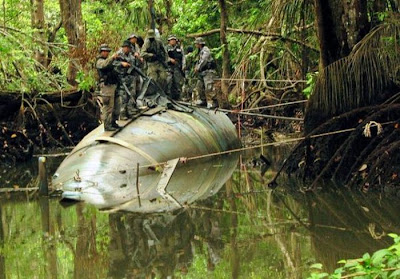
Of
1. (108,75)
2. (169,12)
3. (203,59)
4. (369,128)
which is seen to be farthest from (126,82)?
(169,12)

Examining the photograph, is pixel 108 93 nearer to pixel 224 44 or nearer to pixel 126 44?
pixel 126 44

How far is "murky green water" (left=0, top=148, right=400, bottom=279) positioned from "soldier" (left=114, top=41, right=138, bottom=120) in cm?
351

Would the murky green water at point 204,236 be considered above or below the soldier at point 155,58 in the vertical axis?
below

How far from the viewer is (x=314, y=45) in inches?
798

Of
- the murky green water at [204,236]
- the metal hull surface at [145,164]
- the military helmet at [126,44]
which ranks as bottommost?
the murky green water at [204,236]

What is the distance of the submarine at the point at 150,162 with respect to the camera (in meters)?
15.1

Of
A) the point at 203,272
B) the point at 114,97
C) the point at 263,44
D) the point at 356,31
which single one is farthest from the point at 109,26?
the point at 203,272

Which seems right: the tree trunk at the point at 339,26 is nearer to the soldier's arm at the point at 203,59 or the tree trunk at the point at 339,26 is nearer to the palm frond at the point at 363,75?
the palm frond at the point at 363,75

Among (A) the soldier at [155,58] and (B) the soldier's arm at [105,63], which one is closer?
(B) the soldier's arm at [105,63]

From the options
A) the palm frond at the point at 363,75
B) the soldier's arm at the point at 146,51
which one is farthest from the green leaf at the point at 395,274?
the soldier's arm at the point at 146,51

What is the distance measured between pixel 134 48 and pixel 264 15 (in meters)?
3.24

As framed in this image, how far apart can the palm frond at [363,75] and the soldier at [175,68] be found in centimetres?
725

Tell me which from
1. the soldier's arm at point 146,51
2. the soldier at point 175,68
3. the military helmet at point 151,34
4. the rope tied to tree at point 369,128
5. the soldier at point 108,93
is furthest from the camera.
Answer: the soldier at point 175,68

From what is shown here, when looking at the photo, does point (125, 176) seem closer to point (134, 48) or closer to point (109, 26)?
point (134, 48)
